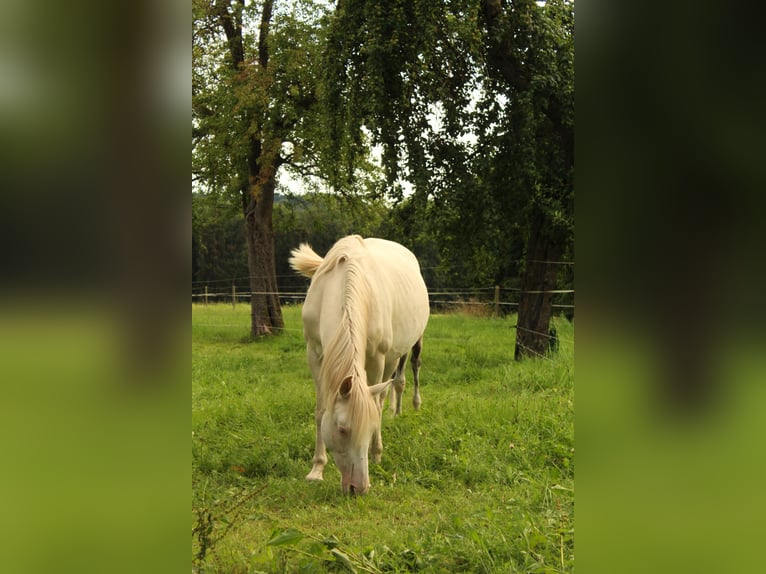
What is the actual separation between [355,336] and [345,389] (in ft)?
1.18

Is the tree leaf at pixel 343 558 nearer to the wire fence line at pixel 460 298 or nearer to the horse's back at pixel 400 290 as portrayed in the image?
the horse's back at pixel 400 290

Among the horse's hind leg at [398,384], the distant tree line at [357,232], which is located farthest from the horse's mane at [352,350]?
the distant tree line at [357,232]

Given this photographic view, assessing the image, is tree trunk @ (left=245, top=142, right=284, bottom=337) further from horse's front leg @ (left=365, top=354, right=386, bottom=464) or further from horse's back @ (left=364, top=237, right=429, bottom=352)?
horse's front leg @ (left=365, top=354, right=386, bottom=464)

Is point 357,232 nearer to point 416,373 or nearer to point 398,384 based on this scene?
point 416,373

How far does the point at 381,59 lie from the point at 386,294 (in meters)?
4.41

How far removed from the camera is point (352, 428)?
3305mm

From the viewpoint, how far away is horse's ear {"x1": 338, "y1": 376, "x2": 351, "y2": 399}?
10.9ft

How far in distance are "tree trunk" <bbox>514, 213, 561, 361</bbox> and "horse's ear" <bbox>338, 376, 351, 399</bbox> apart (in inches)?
215

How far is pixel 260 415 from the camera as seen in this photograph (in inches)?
206

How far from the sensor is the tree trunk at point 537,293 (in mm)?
8414

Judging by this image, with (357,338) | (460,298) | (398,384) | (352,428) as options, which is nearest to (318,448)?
(352,428)

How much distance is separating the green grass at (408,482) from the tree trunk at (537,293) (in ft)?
2.44
